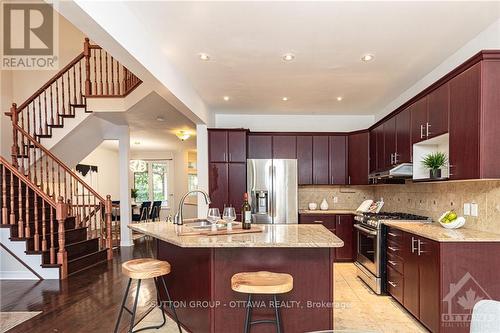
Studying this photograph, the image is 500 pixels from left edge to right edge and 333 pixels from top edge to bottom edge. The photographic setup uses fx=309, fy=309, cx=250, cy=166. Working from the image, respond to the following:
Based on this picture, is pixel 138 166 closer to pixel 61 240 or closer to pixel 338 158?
pixel 61 240

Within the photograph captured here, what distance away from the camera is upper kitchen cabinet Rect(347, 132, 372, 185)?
5367 mm

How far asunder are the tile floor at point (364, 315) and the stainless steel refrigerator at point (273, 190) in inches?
61.5

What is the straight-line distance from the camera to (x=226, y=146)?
5328mm

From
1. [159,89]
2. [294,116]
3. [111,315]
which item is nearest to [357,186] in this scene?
[294,116]

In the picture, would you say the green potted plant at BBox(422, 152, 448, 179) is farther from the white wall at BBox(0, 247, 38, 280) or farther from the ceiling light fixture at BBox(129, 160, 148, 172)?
the ceiling light fixture at BBox(129, 160, 148, 172)

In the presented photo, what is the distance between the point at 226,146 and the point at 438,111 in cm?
322

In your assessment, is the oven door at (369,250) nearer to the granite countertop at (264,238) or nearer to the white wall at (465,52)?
the granite countertop at (264,238)

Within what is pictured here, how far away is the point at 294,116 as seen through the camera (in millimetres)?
6141

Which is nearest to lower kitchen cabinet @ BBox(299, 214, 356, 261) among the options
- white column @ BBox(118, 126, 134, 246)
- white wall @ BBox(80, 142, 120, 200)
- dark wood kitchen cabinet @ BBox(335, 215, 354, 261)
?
dark wood kitchen cabinet @ BBox(335, 215, 354, 261)

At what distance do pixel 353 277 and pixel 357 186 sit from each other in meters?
2.03

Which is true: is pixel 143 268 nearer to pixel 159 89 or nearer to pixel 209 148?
pixel 159 89

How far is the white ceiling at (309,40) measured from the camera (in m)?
2.38

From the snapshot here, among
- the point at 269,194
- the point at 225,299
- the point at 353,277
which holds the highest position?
the point at 269,194

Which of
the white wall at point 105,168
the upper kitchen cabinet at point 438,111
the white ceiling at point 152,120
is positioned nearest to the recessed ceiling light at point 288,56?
the upper kitchen cabinet at point 438,111
